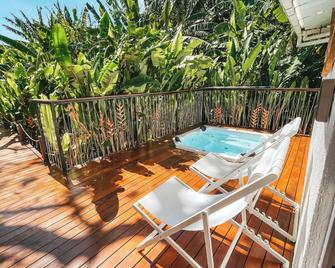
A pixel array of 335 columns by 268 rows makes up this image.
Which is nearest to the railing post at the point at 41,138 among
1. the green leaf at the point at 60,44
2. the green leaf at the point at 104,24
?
the green leaf at the point at 60,44

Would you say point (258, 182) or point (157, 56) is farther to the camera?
point (157, 56)

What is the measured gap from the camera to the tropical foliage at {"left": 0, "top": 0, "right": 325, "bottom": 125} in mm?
3451

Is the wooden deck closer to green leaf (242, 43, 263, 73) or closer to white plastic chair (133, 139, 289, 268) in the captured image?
white plastic chair (133, 139, 289, 268)

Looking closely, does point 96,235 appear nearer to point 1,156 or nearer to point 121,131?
point 121,131

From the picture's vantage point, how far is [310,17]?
2.79m

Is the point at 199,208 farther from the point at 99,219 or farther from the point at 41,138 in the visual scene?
the point at 41,138

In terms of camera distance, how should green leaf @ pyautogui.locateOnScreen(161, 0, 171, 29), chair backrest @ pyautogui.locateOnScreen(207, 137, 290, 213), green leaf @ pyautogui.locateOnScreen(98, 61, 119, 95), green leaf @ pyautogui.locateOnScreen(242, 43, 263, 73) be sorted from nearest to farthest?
chair backrest @ pyautogui.locateOnScreen(207, 137, 290, 213) < green leaf @ pyautogui.locateOnScreen(98, 61, 119, 95) < green leaf @ pyautogui.locateOnScreen(242, 43, 263, 73) < green leaf @ pyautogui.locateOnScreen(161, 0, 171, 29)

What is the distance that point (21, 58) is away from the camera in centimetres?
519

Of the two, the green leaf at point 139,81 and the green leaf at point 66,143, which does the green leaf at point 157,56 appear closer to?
the green leaf at point 139,81

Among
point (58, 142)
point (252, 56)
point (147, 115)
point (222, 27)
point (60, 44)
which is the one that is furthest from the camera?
point (222, 27)

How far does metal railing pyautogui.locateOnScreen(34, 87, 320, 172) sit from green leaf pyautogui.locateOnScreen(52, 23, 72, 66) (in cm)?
60

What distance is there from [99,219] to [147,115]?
8.73 ft

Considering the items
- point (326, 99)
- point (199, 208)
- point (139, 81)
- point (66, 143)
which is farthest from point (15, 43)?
point (326, 99)

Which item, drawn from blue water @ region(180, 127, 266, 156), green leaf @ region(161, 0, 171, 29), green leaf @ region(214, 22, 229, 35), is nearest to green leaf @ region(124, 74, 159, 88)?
blue water @ region(180, 127, 266, 156)
